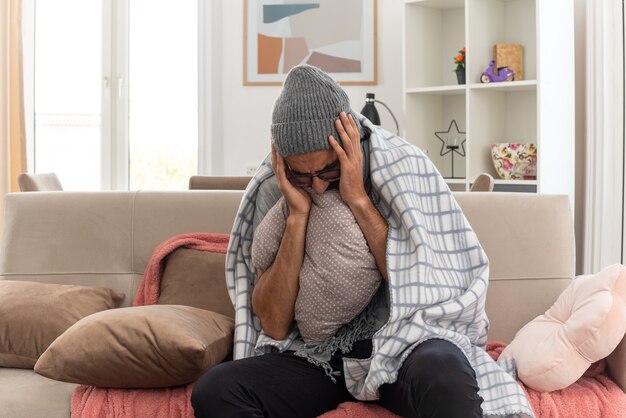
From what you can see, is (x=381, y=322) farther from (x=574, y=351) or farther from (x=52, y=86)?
(x=52, y=86)

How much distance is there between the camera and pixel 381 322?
198 cm

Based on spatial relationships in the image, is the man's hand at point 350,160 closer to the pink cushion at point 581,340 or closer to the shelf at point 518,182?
the pink cushion at point 581,340

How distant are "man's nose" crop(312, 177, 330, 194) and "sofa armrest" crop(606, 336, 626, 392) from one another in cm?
79

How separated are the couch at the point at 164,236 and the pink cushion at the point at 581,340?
33 cm

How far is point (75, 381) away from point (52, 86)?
3.64 metres

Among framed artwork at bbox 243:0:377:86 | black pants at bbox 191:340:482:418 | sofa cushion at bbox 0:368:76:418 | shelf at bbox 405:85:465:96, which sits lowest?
sofa cushion at bbox 0:368:76:418

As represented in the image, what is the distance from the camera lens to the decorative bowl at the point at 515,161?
4.14m

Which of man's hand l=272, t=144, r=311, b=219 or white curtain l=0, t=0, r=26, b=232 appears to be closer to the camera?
man's hand l=272, t=144, r=311, b=219

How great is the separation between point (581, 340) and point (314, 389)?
0.62m

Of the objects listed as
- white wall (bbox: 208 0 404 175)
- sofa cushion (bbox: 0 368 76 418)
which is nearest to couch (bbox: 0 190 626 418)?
sofa cushion (bbox: 0 368 76 418)

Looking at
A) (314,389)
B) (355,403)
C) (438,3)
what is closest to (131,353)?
(314,389)

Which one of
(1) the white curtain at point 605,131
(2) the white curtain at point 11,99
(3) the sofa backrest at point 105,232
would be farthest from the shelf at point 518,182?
(2) the white curtain at point 11,99

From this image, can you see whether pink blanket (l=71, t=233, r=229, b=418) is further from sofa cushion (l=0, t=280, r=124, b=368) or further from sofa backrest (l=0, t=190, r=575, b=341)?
sofa backrest (l=0, t=190, r=575, b=341)

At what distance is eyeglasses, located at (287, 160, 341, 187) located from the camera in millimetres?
1961
